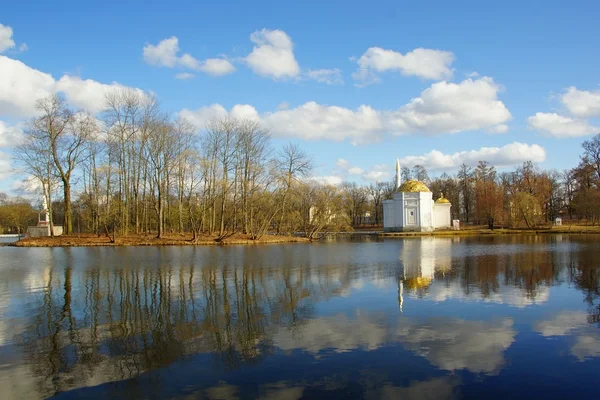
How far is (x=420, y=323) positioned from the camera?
10078mm

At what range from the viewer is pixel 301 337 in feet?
29.7

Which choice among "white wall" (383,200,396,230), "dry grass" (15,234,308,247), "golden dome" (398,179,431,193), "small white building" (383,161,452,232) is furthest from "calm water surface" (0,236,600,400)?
"white wall" (383,200,396,230)

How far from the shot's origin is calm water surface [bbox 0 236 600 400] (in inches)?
259

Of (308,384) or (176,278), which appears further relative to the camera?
(176,278)

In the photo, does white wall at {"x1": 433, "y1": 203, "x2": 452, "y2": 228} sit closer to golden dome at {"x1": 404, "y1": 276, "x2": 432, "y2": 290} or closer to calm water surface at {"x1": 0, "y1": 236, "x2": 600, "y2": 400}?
calm water surface at {"x1": 0, "y1": 236, "x2": 600, "y2": 400}

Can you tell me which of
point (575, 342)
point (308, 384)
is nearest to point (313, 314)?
point (308, 384)

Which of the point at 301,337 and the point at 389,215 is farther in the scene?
the point at 389,215

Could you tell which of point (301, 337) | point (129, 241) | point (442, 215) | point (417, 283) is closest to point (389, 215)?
point (442, 215)

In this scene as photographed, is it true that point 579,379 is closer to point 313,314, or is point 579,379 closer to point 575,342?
point 575,342

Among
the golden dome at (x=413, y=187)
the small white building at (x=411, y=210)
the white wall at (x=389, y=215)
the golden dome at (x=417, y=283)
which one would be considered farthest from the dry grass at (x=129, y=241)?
Result: the golden dome at (x=413, y=187)

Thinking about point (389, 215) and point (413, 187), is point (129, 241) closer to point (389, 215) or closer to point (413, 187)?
point (389, 215)

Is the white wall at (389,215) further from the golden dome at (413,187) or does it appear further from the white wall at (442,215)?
the white wall at (442,215)

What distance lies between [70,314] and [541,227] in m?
67.0

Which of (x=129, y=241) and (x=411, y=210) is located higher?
(x=411, y=210)
